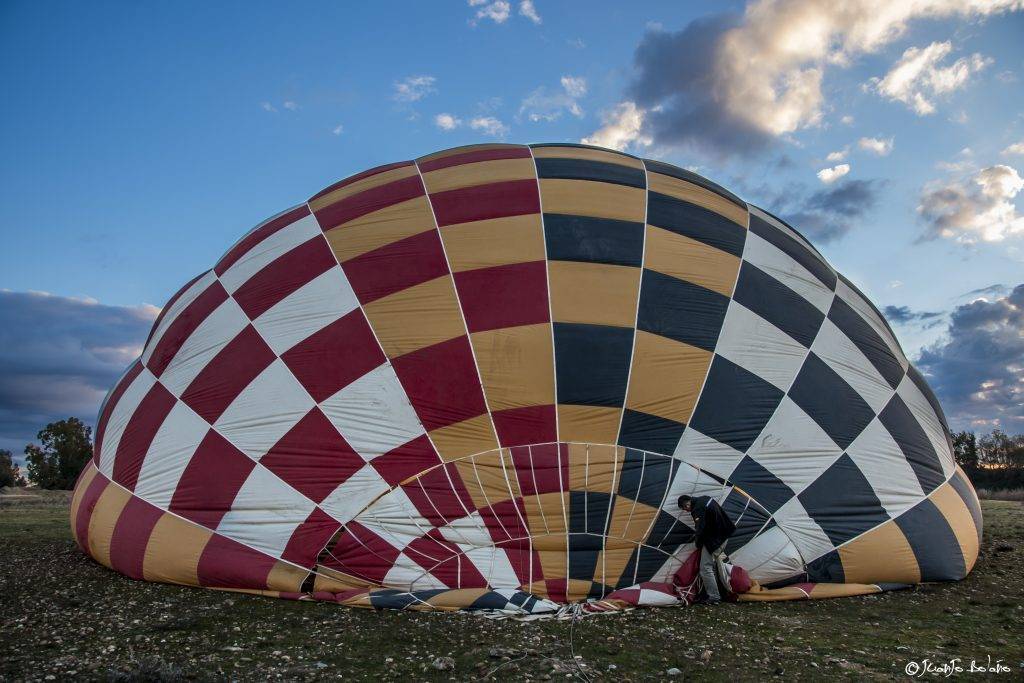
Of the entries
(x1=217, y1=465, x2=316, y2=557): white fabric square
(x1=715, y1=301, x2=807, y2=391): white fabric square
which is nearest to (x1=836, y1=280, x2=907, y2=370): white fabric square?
(x1=715, y1=301, x2=807, y2=391): white fabric square

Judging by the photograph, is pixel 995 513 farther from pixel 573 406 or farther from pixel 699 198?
pixel 573 406

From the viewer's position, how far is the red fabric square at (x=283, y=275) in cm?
659

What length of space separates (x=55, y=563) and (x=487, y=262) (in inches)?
197

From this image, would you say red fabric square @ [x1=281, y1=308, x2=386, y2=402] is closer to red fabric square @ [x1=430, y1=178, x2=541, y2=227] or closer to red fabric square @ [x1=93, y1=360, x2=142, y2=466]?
red fabric square @ [x1=430, y1=178, x2=541, y2=227]

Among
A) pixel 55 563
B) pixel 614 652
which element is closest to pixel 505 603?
pixel 614 652

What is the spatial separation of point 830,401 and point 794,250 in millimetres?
2021

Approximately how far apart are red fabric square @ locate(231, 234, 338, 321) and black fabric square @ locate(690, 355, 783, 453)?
12.0ft

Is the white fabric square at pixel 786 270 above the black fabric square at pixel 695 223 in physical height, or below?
below

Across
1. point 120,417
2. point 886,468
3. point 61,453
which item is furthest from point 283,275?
point 61,453

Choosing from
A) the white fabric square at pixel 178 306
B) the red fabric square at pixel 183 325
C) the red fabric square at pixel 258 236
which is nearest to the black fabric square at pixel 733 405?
the red fabric square at pixel 258 236

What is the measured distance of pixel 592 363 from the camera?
19.3 feet

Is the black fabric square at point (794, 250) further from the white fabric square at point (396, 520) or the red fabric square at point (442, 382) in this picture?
the white fabric square at point (396, 520)

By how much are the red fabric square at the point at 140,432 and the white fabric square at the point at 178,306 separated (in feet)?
2.35

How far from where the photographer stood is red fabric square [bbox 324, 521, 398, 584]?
17.8ft
